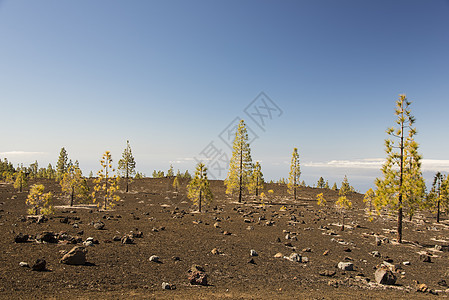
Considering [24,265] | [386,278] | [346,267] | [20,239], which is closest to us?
[24,265]

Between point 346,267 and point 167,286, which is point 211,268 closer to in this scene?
point 167,286

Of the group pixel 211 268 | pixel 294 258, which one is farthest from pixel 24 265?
pixel 294 258

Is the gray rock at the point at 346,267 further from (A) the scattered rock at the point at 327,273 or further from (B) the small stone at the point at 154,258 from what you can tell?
(B) the small stone at the point at 154,258

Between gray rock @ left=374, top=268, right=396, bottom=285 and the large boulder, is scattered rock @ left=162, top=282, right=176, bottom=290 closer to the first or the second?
the large boulder

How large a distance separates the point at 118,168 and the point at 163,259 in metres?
58.5

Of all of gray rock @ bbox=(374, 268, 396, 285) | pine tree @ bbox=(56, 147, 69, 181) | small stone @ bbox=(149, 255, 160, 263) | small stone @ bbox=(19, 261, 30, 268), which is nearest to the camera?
small stone @ bbox=(19, 261, 30, 268)

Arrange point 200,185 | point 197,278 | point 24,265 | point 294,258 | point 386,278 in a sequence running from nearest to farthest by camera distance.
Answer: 1. point 24,265
2. point 197,278
3. point 386,278
4. point 294,258
5. point 200,185

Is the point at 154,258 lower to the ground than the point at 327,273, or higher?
higher

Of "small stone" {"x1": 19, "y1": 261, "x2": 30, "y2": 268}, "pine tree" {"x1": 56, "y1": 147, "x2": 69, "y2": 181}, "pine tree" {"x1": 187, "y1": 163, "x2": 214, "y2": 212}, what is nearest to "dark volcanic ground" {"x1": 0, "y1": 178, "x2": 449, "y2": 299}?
"small stone" {"x1": 19, "y1": 261, "x2": 30, "y2": 268}

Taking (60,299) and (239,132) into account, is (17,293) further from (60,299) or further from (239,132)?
(239,132)

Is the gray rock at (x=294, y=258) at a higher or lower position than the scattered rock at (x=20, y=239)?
lower

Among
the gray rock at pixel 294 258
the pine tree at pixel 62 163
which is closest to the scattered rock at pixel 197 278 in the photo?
the gray rock at pixel 294 258

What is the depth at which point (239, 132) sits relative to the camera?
4528cm

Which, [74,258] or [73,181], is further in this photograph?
[73,181]
